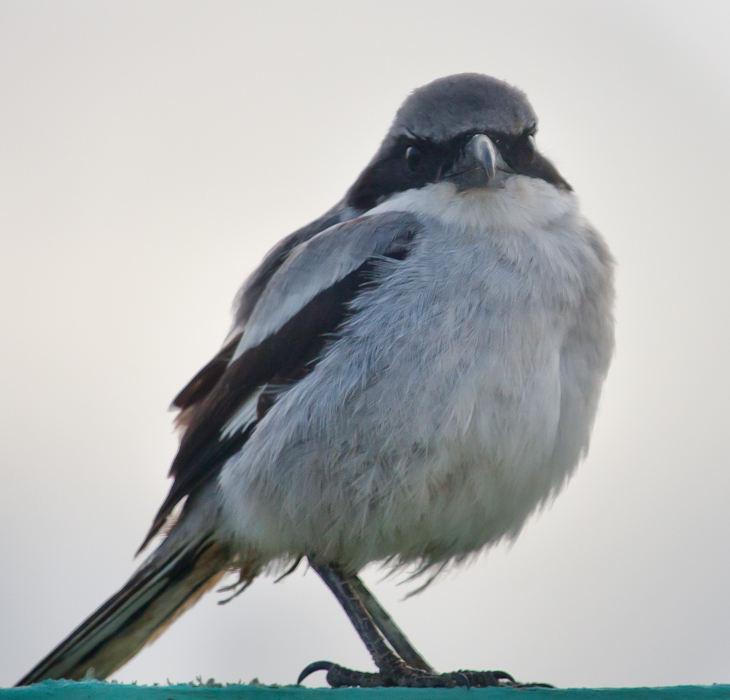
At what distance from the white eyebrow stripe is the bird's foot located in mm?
1186

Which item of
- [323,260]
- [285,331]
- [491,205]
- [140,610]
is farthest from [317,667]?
[491,205]

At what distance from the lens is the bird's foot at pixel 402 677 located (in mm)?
2746

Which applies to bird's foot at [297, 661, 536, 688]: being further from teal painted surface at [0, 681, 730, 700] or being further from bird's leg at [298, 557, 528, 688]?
teal painted surface at [0, 681, 730, 700]

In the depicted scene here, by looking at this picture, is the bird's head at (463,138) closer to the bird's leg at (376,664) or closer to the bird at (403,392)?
the bird at (403,392)

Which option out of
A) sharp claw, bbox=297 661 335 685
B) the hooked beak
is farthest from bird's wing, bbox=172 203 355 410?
sharp claw, bbox=297 661 335 685

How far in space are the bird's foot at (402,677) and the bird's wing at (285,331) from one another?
83 cm

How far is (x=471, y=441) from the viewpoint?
9.41ft

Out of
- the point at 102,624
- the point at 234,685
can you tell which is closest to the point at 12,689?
the point at 234,685

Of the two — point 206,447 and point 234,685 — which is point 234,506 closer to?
point 206,447

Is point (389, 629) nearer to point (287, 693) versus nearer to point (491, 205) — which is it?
point (287, 693)

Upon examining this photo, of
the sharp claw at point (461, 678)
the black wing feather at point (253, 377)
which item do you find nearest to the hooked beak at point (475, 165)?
the black wing feather at point (253, 377)

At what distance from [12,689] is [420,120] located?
2304mm

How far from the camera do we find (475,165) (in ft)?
10.5

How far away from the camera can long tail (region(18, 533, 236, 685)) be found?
3.26 m
